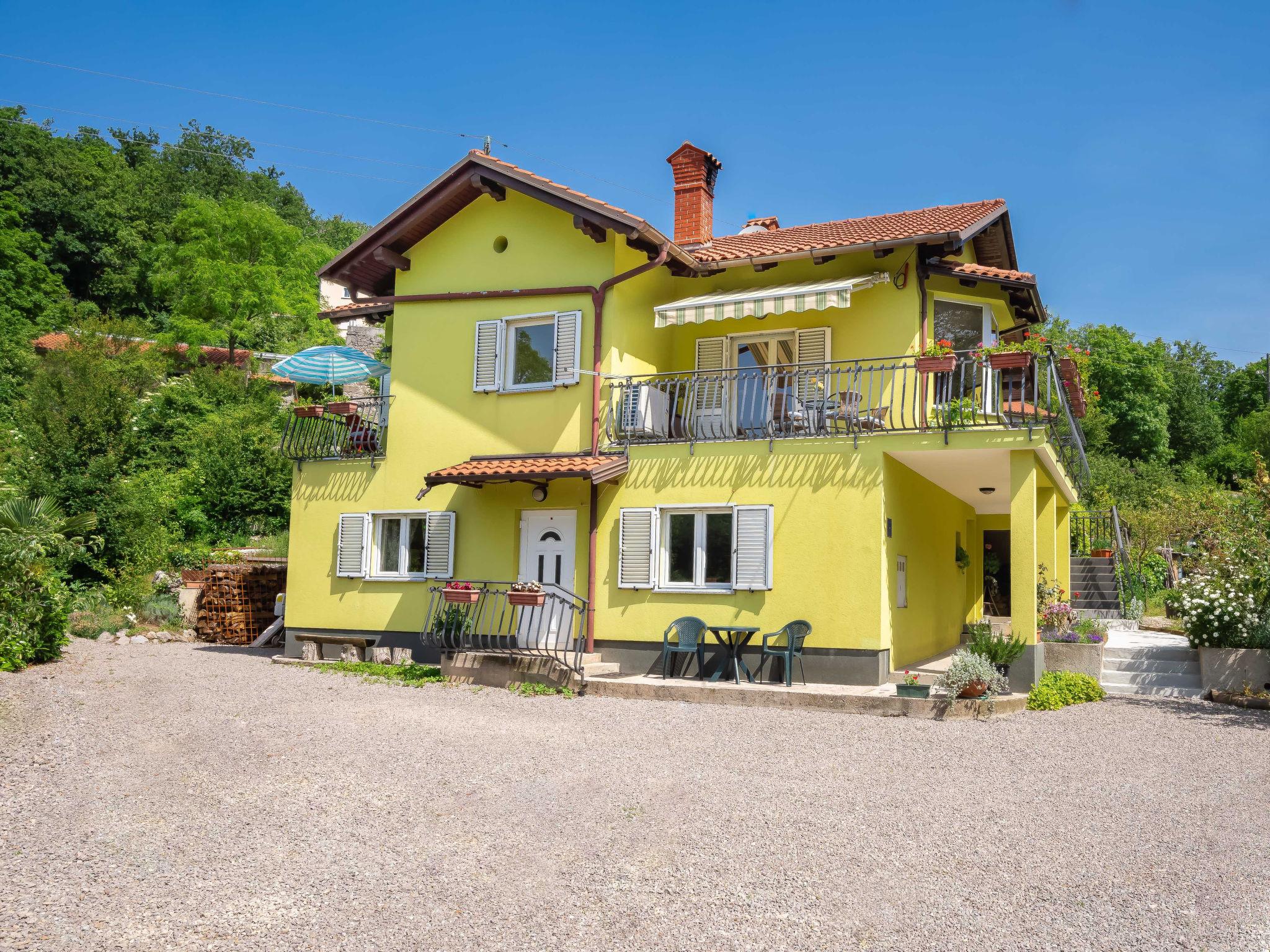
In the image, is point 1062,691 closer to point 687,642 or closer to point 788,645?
point 788,645

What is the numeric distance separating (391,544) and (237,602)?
616cm

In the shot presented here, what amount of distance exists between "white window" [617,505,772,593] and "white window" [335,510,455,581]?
335cm

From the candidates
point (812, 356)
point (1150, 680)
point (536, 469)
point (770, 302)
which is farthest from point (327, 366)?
point (1150, 680)

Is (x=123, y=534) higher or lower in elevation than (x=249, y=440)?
lower

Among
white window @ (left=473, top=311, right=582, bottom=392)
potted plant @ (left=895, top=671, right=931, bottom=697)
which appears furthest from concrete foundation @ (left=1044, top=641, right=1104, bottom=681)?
white window @ (left=473, top=311, right=582, bottom=392)

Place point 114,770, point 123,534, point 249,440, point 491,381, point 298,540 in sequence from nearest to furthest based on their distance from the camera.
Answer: point 114,770 < point 491,381 < point 298,540 < point 123,534 < point 249,440

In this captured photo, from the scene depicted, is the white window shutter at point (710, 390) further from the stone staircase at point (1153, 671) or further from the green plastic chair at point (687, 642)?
the stone staircase at point (1153, 671)

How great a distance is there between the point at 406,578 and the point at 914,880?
487 inches

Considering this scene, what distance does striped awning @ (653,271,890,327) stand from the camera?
15054mm

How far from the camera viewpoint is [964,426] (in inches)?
551

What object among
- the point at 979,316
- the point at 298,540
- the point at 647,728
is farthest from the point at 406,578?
the point at 979,316

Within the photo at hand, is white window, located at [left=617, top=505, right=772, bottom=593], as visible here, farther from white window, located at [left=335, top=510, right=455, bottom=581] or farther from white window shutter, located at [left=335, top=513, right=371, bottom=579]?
white window shutter, located at [left=335, top=513, right=371, bottom=579]

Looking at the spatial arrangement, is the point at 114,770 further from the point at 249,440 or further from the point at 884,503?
the point at 249,440

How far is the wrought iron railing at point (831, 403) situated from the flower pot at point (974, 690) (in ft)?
11.1
